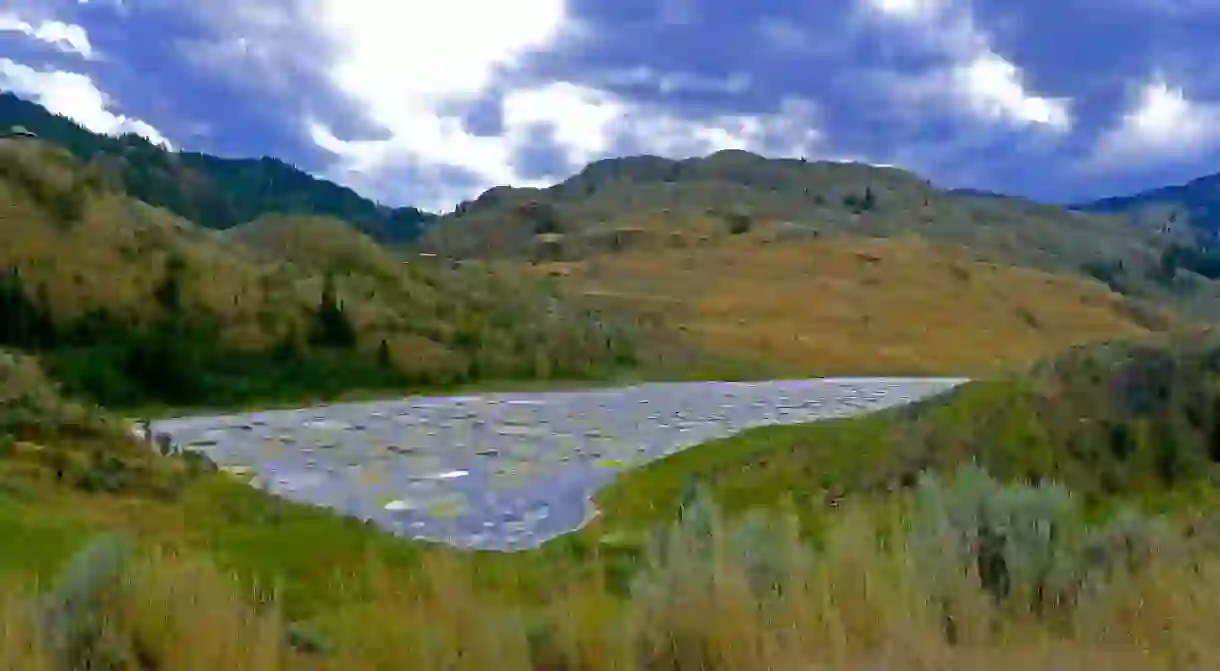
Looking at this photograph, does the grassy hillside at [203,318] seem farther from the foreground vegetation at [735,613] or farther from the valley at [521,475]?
the foreground vegetation at [735,613]

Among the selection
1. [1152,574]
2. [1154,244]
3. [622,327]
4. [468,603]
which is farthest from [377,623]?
[1154,244]

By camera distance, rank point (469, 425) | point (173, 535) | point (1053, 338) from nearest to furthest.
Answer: point (173, 535), point (469, 425), point (1053, 338)

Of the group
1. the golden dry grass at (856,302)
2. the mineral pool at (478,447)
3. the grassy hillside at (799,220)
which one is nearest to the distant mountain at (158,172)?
the grassy hillside at (799,220)

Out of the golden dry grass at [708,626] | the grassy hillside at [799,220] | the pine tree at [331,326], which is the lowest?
the golden dry grass at [708,626]

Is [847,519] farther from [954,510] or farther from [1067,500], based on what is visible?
[1067,500]

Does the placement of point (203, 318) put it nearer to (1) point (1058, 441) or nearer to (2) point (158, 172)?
(1) point (1058, 441)

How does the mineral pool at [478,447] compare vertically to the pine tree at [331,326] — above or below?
below
